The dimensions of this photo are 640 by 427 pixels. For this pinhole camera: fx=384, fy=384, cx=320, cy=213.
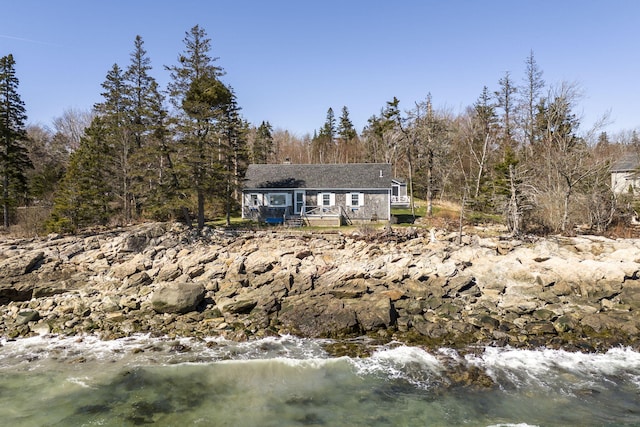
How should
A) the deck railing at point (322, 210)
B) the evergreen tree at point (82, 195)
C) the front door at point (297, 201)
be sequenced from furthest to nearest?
1. the front door at point (297, 201)
2. the deck railing at point (322, 210)
3. the evergreen tree at point (82, 195)

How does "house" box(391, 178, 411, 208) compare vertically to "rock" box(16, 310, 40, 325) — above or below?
above

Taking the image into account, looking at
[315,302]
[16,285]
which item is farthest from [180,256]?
[315,302]

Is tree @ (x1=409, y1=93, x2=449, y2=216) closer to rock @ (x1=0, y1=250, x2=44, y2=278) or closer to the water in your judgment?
the water

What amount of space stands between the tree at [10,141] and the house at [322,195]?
675 inches

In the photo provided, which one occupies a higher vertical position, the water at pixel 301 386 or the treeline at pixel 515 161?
the treeline at pixel 515 161

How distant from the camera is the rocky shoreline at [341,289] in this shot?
13336mm

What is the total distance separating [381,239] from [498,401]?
1348 cm

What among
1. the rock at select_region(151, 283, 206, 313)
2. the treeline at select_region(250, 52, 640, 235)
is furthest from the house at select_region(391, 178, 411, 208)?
the rock at select_region(151, 283, 206, 313)

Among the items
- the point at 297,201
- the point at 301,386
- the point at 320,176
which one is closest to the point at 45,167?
the point at 297,201

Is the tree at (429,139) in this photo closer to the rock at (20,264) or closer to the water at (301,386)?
the water at (301,386)

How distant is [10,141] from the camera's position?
97.1 feet

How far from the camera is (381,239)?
22406mm

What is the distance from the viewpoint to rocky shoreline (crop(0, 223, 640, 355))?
13.3m

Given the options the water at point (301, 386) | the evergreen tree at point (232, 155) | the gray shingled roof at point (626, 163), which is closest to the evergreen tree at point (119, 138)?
the evergreen tree at point (232, 155)
